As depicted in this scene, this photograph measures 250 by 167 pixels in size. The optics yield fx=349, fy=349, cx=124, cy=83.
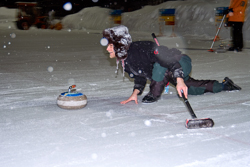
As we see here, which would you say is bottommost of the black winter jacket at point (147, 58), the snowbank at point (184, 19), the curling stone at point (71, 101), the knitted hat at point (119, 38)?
the snowbank at point (184, 19)

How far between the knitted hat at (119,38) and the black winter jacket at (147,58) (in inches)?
7.1

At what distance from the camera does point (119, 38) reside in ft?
9.01

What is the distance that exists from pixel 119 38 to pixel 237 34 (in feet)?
18.4

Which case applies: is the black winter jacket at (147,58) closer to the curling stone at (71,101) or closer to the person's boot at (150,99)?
the person's boot at (150,99)

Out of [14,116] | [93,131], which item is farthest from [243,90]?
[14,116]

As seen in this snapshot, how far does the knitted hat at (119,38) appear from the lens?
274 centimetres

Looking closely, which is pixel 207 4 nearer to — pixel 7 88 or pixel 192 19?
pixel 192 19

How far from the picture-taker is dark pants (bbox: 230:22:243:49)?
768 centimetres

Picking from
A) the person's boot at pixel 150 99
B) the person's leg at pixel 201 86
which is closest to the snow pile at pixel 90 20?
the person's leg at pixel 201 86

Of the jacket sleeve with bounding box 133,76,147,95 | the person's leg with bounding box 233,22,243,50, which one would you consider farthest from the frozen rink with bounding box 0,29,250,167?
the person's leg with bounding box 233,22,243,50

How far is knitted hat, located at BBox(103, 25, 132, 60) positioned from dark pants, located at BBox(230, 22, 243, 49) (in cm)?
552

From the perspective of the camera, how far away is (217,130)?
2.42m

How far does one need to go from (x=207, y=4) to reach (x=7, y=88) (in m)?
13.5

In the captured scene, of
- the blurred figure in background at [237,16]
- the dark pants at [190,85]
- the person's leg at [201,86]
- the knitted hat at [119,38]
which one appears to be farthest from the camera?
the blurred figure in background at [237,16]
